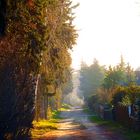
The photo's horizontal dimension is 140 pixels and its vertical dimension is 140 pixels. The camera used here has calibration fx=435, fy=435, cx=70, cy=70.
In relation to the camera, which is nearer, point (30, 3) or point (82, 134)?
point (30, 3)

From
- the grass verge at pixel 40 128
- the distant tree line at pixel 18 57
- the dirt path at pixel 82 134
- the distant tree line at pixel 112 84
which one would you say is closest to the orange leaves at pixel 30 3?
the distant tree line at pixel 18 57

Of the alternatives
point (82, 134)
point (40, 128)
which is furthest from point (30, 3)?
point (40, 128)

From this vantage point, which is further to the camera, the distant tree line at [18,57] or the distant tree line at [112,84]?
the distant tree line at [112,84]

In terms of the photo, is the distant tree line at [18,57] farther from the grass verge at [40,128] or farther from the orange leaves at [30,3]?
the grass verge at [40,128]

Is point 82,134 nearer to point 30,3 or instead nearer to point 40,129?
point 40,129

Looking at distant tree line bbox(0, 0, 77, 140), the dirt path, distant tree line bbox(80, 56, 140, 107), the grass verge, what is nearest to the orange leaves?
distant tree line bbox(0, 0, 77, 140)

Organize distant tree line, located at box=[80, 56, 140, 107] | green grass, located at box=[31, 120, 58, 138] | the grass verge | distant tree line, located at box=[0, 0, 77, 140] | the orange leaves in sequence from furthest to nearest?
distant tree line, located at box=[80, 56, 140, 107], green grass, located at box=[31, 120, 58, 138], the grass verge, the orange leaves, distant tree line, located at box=[0, 0, 77, 140]

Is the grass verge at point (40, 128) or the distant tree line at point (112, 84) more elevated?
the distant tree line at point (112, 84)

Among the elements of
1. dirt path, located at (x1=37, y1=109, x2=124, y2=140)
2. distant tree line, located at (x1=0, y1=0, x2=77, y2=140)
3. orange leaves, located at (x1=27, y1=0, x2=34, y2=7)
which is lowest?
dirt path, located at (x1=37, y1=109, x2=124, y2=140)

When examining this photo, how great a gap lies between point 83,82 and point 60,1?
332 ft

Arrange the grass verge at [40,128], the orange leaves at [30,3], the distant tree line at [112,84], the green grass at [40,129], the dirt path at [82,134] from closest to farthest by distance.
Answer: the orange leaves at [30,3] → the dirt path at [82,134] → the grass verge at [40,128] → the green grass at [40,129] → the distant tree line at [112,84]

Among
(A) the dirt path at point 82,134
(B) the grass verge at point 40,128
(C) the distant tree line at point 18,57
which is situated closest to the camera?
(C) the distant tree line at point 18,57

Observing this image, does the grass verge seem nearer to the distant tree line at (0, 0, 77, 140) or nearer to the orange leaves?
the distant tree line at (0, 0, 77, 140)

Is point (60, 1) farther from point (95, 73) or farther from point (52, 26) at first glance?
point (95, 73)
